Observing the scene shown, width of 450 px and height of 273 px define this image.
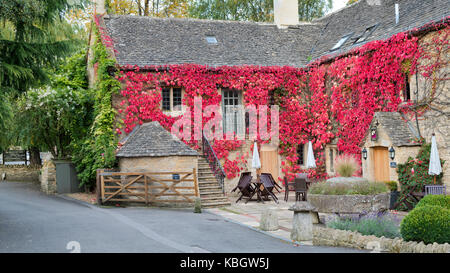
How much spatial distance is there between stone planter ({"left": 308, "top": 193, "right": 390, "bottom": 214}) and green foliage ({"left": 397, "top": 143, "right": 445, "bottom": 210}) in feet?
12.8

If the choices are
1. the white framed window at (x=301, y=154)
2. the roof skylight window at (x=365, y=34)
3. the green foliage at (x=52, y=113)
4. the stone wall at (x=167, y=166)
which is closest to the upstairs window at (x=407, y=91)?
the roof skylight window at (x=365, y=34)

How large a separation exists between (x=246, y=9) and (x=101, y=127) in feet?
61.4

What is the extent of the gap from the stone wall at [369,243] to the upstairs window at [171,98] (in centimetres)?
1153

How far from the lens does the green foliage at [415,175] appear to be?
47.6 ft

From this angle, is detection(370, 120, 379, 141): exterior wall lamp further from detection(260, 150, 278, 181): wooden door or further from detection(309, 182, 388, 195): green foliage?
detection(260, 150, 278, 181): wooden door

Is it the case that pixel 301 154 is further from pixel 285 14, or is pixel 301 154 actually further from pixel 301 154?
pixel 285 14

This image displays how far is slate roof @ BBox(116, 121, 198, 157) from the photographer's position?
650 inches

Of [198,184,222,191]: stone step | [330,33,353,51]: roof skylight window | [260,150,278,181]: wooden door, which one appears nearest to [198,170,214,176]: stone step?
[198,184,222,191]: stone step

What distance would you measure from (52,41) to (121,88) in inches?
288

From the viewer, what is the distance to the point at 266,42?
22.9 m

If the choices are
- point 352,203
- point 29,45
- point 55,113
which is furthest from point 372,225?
point 55,113

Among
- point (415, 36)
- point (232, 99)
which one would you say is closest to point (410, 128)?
point (415, 36)

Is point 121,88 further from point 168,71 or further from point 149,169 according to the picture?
point 149,169

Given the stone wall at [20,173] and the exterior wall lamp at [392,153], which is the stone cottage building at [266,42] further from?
the stone wall at [20,173]
